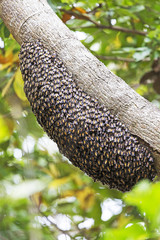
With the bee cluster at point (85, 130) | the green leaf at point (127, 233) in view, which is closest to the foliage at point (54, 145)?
the bee cluster at point (85, 130)

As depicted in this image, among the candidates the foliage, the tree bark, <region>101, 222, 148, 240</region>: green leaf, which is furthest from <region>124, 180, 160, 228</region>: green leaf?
the foliage

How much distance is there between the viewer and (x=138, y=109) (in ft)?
4.76

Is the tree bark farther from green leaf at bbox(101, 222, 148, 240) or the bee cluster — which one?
green leaf at bbox(101, 222, 148, 240)

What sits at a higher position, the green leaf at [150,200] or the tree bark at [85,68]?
the green leaf at [150,200]

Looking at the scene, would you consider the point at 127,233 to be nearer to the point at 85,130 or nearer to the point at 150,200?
the point at 150,200

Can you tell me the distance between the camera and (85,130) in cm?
145

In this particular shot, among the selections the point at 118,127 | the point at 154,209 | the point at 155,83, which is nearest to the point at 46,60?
the point at 118,127

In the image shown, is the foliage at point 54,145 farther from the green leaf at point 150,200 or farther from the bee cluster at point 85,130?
the green leaf at point 150,200

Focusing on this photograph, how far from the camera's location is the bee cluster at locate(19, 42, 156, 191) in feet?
4.73

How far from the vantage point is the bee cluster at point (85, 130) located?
1.44 meters

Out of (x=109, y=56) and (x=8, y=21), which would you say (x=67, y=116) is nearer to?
(x=8, y=21)

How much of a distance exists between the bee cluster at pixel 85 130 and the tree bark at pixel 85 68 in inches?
1.3

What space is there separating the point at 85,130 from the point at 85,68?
27cm

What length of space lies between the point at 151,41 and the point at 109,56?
51 cm
